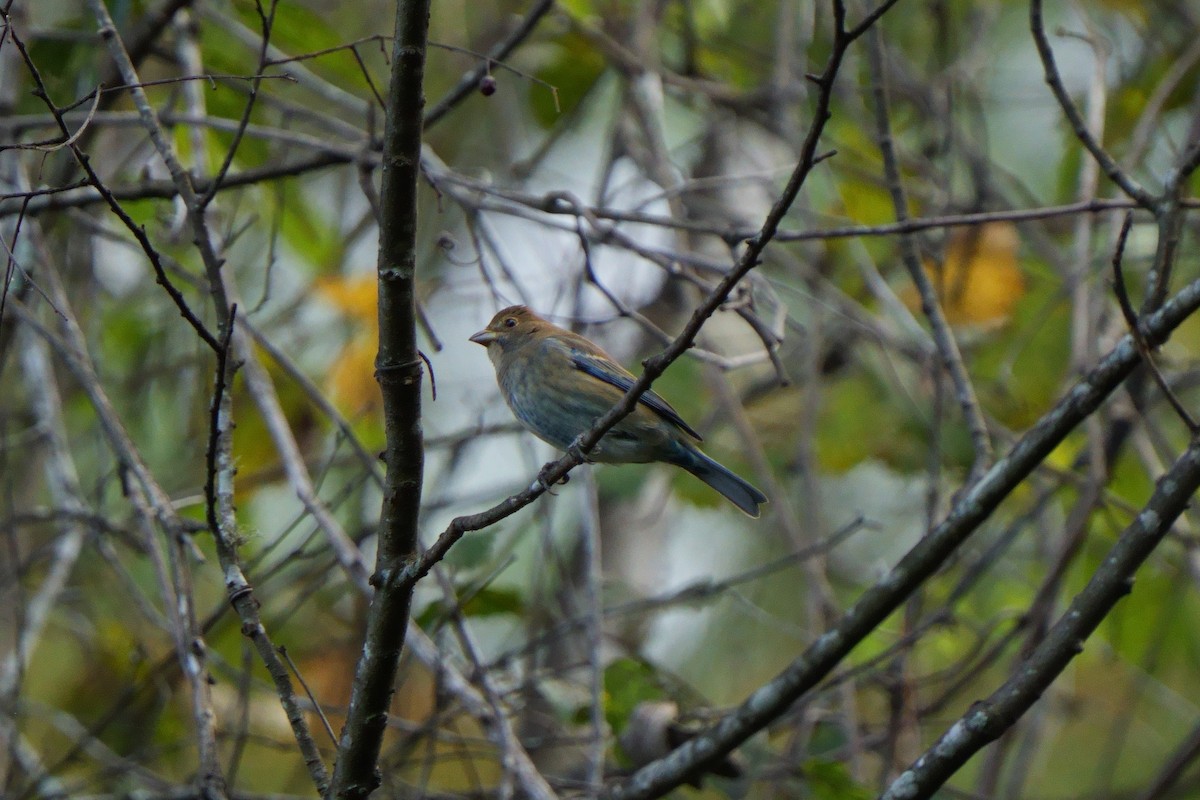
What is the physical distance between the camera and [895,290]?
25.1 ft

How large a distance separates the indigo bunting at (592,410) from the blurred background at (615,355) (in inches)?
9.8

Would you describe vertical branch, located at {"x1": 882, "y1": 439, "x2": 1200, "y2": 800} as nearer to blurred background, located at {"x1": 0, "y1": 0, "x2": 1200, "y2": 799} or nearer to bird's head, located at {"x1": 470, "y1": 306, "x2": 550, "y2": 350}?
blurred background, located at {"x1": 0, "y1": 0, "x2": 1200, "y2": 799}

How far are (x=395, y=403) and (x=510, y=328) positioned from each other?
2417mm

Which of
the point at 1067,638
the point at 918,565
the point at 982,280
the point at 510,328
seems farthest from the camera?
the point at 982,280

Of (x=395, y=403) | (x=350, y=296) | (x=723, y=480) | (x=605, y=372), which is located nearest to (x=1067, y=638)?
(x=395, y=403)

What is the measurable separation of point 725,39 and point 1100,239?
3059 mm

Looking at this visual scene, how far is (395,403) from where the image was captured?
2.45 meters

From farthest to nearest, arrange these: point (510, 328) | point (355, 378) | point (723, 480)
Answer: point (355, 378), point (510, 328), point (723, 480)

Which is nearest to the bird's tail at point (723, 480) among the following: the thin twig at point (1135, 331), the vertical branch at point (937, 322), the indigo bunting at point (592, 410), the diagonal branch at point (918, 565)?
the indigo bunting at point (592, 410)

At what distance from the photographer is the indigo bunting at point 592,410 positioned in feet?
14.1

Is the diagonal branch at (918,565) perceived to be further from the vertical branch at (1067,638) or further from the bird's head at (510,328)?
the bird's head at (510,328)

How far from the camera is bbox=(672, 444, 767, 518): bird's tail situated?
4383 millimetres

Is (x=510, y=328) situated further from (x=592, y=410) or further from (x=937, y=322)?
(x=937, y=322)

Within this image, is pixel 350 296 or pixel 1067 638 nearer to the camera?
pixel 1067 638
